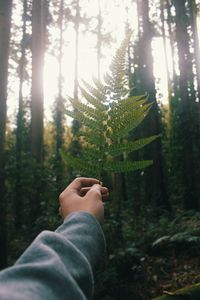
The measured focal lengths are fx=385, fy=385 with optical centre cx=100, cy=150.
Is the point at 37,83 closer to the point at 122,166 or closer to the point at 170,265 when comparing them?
the point at 170,265

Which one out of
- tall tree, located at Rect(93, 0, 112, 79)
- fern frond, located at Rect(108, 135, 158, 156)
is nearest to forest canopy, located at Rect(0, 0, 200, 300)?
fern frond, located at Rect(108, 135, 158, 156)

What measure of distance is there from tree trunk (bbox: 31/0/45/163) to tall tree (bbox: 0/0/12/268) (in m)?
4.24

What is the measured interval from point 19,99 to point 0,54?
49.3 ft

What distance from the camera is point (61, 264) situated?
A: 80 cm

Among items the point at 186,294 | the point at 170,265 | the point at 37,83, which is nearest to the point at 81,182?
the point at 186,294

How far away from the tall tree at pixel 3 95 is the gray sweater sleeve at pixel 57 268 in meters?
6.46

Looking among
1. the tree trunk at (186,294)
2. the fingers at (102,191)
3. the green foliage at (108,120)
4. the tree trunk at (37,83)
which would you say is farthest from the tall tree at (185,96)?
the fingers at (102,191)

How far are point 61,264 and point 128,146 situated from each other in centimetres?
67

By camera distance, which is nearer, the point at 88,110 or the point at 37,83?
the point at 88,110

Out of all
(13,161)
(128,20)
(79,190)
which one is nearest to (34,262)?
(79,190)

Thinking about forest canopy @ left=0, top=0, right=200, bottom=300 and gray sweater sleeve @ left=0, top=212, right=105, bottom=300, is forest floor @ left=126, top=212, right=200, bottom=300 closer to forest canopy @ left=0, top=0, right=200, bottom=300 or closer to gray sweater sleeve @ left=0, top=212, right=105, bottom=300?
forest canopy @ left=0, top=0, right=200, bottom=300

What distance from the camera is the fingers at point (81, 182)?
1351 millimetres

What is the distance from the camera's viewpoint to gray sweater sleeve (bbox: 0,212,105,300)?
2.37ft

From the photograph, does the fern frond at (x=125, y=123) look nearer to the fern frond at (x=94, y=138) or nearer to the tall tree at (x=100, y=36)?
the fern frond at (x=94, y=138)
